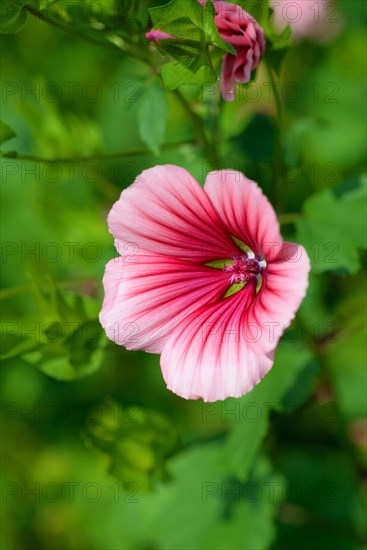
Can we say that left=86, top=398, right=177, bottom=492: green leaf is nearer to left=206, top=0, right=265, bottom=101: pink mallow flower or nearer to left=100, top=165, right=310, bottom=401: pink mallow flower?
left=100, top=165, right=310, bottom=401: pink mallow flower

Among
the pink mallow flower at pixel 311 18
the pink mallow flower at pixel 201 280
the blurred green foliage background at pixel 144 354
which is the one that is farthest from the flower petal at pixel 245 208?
the pink mallow flower at pixel 311 18

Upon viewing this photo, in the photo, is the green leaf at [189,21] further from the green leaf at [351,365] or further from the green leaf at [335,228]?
the green leaf at [351,365]

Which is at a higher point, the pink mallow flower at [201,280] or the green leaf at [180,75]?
the green leaf at [180,75]

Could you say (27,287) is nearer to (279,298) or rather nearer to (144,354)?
(279,298)

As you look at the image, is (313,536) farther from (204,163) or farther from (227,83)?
(227,83)

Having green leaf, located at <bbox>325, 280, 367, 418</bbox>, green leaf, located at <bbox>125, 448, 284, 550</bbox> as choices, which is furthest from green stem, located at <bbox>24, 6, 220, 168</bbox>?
green leaf, located at <bbox>325, 280, 367, 418</bbox>

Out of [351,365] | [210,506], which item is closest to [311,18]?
[351,365]

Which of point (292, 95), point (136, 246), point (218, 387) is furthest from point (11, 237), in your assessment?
point (218, 387)
